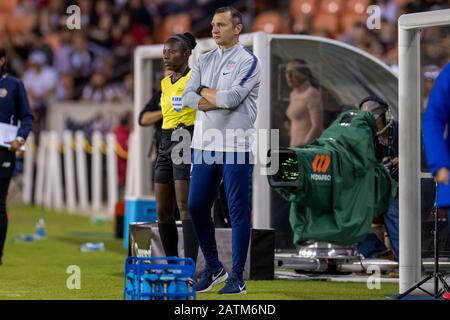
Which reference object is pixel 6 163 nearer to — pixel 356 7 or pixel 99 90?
pixel 356 7

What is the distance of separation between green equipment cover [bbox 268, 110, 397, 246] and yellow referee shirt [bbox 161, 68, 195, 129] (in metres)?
1.04

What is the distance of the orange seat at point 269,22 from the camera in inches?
899

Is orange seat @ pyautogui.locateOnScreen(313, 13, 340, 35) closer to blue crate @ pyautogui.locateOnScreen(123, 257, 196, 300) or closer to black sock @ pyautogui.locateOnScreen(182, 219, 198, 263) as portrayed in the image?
black sock @ pyautogui.locateOnScreen(182, 219, 198, 263)

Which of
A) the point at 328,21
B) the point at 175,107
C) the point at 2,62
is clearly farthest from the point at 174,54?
the point at 328,21

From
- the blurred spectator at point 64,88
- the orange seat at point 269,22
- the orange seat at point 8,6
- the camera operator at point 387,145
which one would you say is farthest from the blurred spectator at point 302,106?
the orange seat at point 8,6

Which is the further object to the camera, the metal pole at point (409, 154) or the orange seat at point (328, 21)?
the orange seat at point (328, 21)

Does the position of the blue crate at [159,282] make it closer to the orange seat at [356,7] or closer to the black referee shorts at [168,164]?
the black referee shorts at [168,164]

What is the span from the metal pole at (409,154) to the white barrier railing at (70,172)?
1149 centimetres

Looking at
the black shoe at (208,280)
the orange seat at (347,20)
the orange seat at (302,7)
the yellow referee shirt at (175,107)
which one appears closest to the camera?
the black shoe at (208,280)

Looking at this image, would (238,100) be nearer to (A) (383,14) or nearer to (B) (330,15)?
(A) (383,14)

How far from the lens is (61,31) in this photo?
94.3 ft

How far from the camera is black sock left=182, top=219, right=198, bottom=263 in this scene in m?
9.92
